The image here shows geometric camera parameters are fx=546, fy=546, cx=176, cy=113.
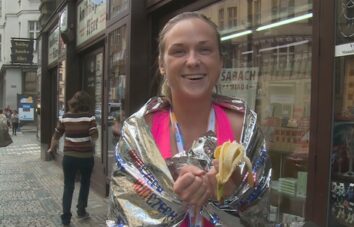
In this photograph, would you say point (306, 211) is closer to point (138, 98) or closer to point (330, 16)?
point (330, 16)

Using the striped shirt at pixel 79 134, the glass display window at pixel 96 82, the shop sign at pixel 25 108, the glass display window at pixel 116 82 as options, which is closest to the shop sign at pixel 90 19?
the glass display window at pixel 96 82

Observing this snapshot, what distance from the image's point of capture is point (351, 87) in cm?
365

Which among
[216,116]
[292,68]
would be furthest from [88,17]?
[216,116]

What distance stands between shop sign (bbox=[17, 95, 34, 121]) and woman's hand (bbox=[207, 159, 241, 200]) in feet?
116

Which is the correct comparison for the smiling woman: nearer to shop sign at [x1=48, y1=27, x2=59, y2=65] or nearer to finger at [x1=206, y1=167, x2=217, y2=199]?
finger at [x1=206, y1=167, x2=217, y2=199]

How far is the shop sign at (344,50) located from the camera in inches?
138

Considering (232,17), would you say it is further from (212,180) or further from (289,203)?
(212,180)

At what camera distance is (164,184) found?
165 cm

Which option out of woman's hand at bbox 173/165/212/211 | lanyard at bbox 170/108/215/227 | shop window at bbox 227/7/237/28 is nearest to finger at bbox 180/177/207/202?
woman's hand at bbox 173/165/212/211

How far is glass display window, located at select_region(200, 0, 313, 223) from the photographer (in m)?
4.32

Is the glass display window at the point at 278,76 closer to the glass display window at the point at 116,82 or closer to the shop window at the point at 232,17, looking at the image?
the shop window at the point at 232,17

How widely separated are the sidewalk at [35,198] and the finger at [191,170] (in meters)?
5.74

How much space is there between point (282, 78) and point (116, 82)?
4038mm

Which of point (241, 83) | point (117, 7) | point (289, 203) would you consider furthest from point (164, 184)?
point (117, 7)
